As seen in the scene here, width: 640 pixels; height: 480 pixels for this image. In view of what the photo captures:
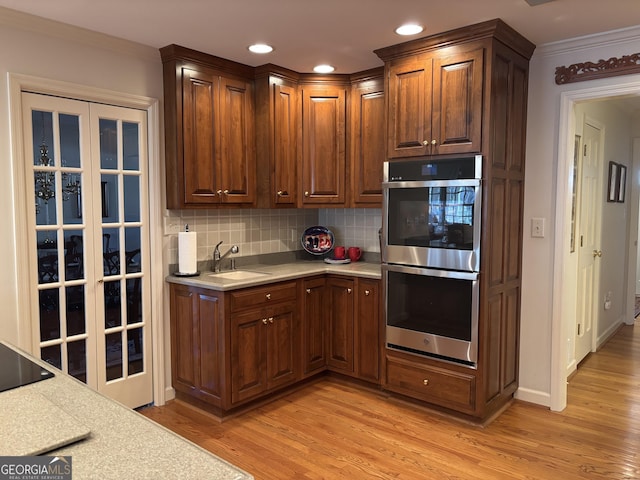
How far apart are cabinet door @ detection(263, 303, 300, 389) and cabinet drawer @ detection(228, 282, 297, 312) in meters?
0.08

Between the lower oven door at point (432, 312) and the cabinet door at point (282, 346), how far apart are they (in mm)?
683

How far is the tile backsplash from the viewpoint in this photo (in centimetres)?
366

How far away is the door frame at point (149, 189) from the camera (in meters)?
2.68

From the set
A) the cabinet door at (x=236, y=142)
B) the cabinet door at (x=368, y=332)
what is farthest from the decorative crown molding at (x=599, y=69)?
the cabinet door at (x=236, y=142)

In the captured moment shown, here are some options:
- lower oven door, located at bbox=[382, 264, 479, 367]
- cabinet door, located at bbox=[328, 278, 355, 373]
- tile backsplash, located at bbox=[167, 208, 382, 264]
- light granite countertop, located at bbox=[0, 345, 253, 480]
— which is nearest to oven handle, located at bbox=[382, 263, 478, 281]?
lower oven door, located at bbox=[382, 264, 479, 367]

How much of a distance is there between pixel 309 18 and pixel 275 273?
5.64ft

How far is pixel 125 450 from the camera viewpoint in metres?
1.01

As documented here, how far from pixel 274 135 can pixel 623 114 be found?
3636 mm

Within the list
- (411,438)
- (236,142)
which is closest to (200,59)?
(236,142)

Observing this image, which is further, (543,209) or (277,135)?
(277,135)

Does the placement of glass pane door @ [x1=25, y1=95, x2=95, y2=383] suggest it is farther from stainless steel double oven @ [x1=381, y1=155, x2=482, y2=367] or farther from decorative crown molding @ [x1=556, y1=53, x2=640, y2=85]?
decorative crown molding @ [x1=556, y1=53, x2=640, y2=85]

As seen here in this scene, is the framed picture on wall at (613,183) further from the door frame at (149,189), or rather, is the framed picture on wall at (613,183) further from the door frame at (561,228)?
the door frame at (149,189)

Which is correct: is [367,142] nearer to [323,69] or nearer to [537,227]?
[323,69]

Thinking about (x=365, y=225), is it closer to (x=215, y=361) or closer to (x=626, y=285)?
(x=215, y=361)
